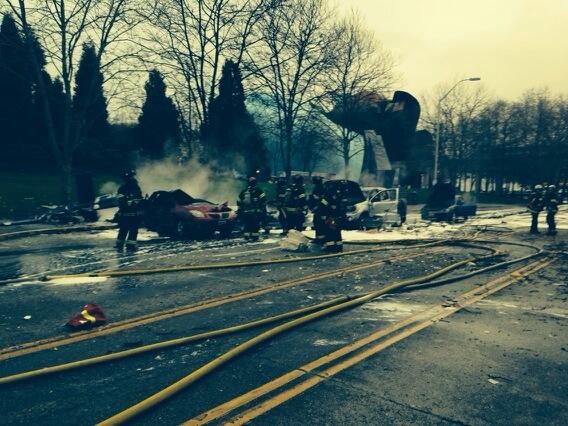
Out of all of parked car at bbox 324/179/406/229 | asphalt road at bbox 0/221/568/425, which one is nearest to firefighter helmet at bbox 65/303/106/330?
asphalt road at bbox 0/221/568/425

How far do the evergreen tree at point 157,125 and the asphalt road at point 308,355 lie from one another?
3742cm

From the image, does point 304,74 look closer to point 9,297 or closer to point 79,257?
point 79,257

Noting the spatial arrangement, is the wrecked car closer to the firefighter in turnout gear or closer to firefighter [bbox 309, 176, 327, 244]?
the firefighter in turnout gear

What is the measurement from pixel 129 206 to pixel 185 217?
2593mm

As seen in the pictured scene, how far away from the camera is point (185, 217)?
14586 millimetres

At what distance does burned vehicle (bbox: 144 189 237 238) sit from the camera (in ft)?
47.6

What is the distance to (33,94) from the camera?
4019cm

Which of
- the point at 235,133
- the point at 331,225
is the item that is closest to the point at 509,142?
the point at 235,133

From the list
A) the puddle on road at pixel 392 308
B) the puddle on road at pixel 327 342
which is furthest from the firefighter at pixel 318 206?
the puddle on road at pixel 327 342

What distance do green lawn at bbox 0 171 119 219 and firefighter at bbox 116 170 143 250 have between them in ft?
44.0

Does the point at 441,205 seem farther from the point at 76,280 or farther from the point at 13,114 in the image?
the point at 13,114

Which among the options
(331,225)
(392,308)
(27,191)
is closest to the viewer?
(392,308)

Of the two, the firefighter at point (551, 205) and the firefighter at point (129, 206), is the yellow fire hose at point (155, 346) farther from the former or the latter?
the firefighter at point (551, 205)

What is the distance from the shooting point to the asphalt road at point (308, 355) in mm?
3422
